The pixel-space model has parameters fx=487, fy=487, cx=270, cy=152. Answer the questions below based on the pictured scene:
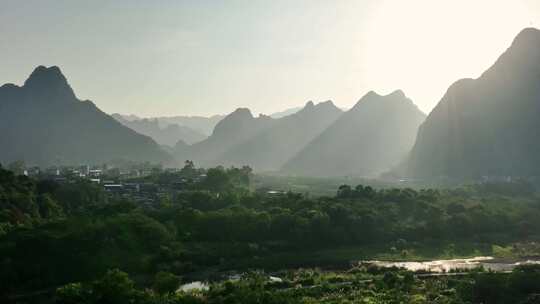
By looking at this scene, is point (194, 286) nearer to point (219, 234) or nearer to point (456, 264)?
point (219, 234)

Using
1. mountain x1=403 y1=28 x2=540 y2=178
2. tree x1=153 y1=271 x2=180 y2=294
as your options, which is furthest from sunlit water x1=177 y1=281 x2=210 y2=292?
mountain x1=403 y1=28 x2=540 y2=178

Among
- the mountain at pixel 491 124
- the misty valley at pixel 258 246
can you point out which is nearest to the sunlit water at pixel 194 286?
the misty valley at pixel 258 246

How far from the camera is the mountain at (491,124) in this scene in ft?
494

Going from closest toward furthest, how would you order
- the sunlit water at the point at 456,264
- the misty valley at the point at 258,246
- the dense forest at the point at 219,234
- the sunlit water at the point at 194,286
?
the misty valley at the point at 258,246 < the sunlit water at the point at 194,286 < the dense forest at the point at 219,234 < the sunlit water at the point at 456,264

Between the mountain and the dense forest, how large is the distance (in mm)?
67842

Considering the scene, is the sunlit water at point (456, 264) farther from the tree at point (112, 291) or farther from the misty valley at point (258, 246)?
the tree at point (112, 291)

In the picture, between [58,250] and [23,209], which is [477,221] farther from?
[23,209]

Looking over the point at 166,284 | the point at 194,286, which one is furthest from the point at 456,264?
the point at 166,284

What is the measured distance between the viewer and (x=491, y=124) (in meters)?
161

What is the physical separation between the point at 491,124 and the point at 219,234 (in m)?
128

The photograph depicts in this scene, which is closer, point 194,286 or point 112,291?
point 112,291

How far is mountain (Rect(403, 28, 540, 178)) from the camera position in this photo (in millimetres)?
150625

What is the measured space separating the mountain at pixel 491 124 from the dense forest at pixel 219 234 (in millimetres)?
67842

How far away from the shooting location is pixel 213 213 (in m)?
65.6
